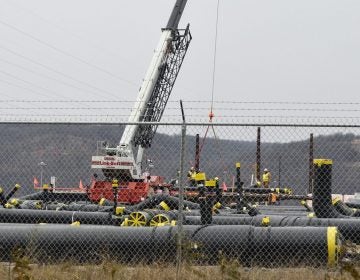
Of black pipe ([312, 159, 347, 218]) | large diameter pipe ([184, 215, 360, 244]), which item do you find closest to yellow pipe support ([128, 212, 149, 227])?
large diameter pipe ([184, 215, 360, 244])

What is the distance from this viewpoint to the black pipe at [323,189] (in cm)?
1065

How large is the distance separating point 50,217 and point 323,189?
5992 millimetres

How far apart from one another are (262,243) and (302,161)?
15732 mm

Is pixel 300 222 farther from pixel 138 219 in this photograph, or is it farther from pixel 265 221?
pixel 138 219

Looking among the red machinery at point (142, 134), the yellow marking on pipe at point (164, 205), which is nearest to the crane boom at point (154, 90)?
the red machinery at point (142, 134)

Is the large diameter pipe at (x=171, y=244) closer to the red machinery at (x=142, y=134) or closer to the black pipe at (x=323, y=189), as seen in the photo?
the black pipe at (x=323, y=189)

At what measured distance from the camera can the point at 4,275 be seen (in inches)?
342

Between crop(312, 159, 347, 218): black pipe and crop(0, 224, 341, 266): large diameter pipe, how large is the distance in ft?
3.82

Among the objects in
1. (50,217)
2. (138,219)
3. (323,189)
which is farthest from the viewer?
(50,217)

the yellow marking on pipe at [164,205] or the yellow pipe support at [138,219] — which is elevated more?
the yellow marking on pipe at [164,205]

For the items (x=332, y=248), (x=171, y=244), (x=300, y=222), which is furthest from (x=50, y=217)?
(x=332, y=248)

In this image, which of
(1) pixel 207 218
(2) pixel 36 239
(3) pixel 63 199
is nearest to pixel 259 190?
(3) pixel 63 199

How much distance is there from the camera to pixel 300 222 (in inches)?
450

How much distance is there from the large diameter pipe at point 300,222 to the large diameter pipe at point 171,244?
100 centimetres
